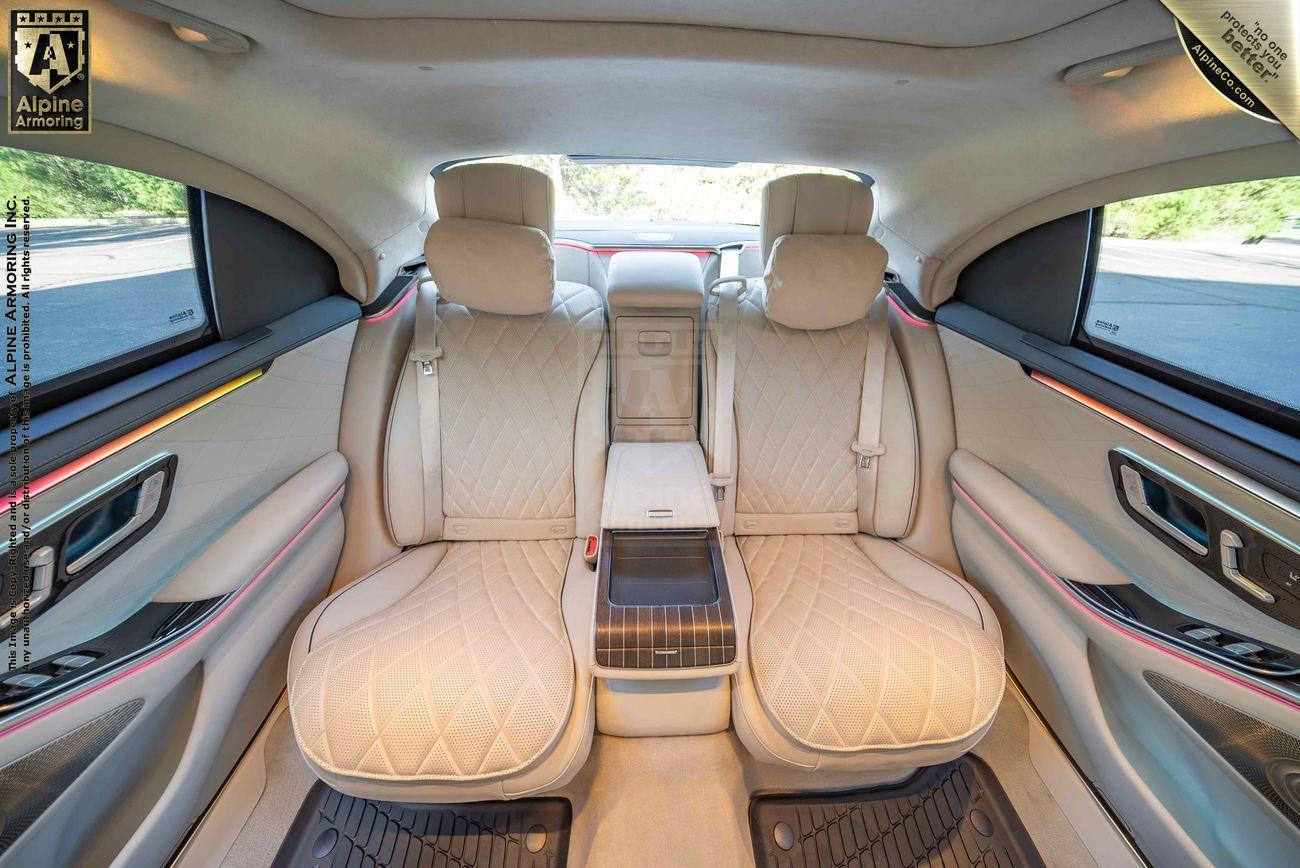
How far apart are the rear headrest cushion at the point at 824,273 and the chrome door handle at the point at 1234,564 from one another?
3.49ft

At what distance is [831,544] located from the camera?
1.74m

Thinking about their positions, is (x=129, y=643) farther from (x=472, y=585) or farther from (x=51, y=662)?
(x=472, y=585)

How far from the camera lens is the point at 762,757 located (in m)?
1.18

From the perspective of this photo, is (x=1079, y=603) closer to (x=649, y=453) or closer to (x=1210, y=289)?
(x=1210, y=289)

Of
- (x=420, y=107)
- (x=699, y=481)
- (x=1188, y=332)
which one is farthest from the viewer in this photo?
(x=699, y=481)

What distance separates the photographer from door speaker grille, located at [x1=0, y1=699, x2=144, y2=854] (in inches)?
30.6

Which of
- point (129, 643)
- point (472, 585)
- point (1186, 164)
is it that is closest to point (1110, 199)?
point (1186, 164)

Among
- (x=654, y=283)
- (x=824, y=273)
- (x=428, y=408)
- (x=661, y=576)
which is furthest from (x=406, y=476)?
(x=824, y=273)

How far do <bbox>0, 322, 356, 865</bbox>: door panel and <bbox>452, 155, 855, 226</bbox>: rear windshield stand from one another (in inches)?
47.1

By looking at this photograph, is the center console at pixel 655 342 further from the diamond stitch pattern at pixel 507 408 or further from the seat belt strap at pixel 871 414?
the seat belt strap at pixel 871 414

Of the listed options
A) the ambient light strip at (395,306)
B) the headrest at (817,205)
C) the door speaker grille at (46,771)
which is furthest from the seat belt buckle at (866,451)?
the door speaker grille at (46,771)

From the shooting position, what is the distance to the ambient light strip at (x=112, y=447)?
0.79 meters

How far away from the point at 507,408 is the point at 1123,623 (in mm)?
1844

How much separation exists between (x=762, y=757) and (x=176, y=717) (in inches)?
55.8
